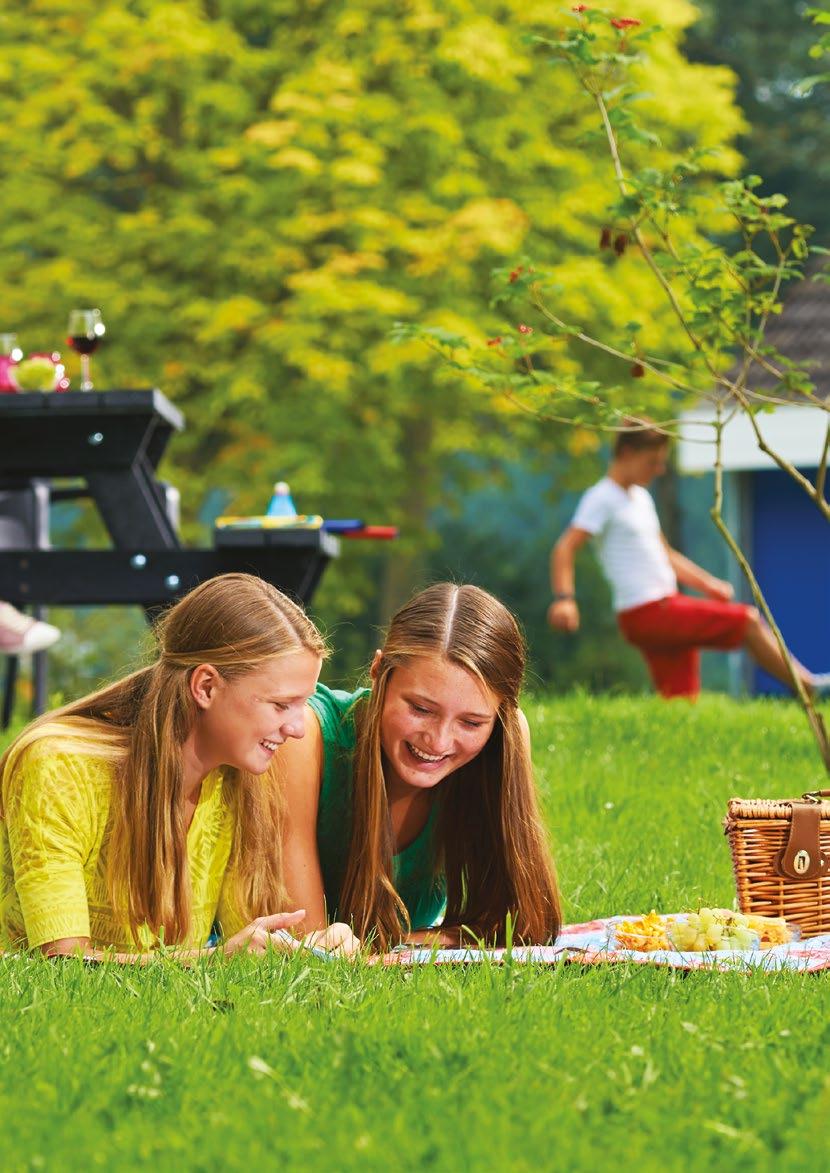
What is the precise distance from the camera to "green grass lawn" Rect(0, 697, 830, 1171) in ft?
7.88

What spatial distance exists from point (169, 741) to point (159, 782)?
9 centimetres

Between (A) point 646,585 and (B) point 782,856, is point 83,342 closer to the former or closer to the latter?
(A) point 646,585

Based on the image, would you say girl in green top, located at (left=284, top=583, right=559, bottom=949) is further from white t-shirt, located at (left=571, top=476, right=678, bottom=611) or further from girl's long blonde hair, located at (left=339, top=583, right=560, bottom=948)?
white t-shirt, located at (left=571, top=476, right=678, bottom=611)

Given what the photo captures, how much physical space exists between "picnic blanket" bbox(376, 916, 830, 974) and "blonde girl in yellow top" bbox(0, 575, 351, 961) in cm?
22

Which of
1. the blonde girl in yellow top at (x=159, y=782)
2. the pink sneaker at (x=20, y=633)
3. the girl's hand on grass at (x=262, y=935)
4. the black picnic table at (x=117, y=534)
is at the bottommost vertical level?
the pink sneaker at (x=20, y=633)

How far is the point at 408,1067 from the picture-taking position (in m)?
2.75

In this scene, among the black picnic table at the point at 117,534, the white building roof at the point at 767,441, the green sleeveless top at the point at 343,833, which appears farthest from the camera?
the white building roof at the point at 767,441

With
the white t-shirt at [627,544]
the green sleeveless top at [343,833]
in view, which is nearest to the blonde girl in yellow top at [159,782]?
the green sleeveless top at [343,833]

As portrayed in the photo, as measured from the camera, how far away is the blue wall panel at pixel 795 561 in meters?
16.4

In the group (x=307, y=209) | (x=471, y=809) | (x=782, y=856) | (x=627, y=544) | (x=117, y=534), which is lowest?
(x=307, y=209)

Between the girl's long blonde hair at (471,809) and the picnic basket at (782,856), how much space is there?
0.48 metres

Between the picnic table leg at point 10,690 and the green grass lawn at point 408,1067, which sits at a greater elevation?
the green grass lawn at point 408,1067

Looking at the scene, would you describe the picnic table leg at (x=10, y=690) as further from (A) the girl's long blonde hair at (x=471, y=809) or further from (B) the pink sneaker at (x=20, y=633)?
(A) the girl's long blonde hair at (x=471, y=809)

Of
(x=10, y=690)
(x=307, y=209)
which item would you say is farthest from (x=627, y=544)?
(x=307, y=209)
